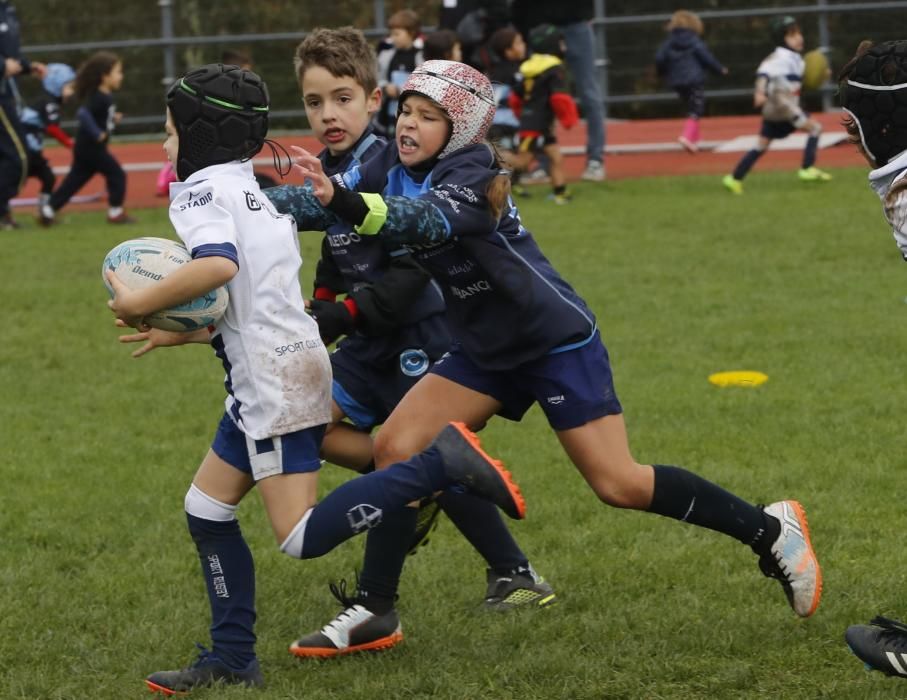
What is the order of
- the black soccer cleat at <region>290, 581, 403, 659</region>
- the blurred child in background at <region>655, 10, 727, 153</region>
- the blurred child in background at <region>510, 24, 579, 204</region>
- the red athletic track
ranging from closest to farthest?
1. the black soccer cleat at <region>290, 581, 403, 659</region>
2. the blurred child in background at <region>510, 24, 579, 204</region>
3. the red athletic track
4. the blurred child in background at <region>655, 10, 727, 153</region>

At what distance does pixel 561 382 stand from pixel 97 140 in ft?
35.0

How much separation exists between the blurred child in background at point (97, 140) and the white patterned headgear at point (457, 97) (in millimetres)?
10351

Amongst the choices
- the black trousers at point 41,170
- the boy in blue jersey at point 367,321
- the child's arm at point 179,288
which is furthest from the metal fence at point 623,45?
the child's arm at point 179,288

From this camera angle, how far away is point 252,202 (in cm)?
431

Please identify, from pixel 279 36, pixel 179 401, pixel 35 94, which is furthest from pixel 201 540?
pixel 35 94

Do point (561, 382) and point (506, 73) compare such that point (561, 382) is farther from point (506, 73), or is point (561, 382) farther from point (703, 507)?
point (506, 73)

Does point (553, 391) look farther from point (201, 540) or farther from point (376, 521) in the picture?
point (201, 540)

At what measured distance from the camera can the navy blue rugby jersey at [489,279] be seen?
4488 mm

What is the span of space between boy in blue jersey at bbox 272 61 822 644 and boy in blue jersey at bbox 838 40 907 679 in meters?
0.52

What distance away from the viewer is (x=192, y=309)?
4.19 metres

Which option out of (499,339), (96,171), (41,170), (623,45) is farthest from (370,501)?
(623,45)

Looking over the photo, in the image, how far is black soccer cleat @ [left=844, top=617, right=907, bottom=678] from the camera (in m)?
4.20

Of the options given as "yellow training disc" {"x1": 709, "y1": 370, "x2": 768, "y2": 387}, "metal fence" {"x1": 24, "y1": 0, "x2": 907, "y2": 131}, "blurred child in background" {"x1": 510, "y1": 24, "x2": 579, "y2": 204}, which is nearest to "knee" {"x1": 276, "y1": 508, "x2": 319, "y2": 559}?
"yellow training disc" {"x1": 709, "y1": 370, "x2": 768, "y2": 387}

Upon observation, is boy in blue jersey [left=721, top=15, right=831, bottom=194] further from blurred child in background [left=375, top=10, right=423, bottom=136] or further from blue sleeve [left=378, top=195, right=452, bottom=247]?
blue sleeve [left=378, top=195, right=452, bottom=247]
